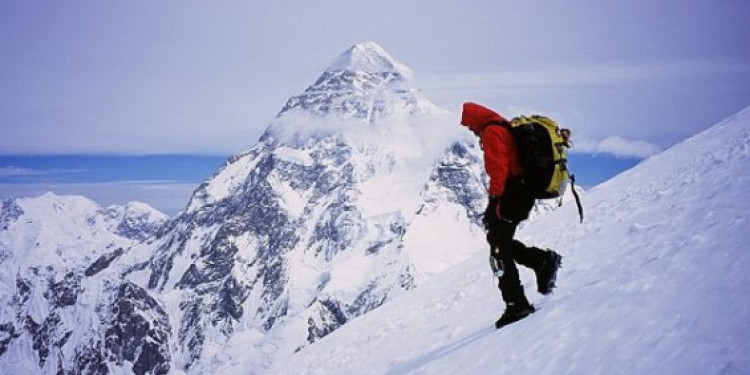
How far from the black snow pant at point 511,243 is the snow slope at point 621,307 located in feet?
1.70

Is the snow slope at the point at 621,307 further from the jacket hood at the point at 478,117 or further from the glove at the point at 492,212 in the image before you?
the jacket hood at the point at 478,117

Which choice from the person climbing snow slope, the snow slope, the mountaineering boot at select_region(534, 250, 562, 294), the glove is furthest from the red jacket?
the snow slope

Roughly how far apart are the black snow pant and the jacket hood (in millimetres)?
883

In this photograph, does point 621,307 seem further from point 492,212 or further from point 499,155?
point 499,155

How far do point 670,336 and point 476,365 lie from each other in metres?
2.70

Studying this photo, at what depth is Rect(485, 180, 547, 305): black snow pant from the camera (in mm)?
6816

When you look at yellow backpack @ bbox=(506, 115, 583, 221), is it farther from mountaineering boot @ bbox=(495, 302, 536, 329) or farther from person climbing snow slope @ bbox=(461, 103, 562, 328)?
mountaineering boot @ bbox=(495, 302, 536, 329)

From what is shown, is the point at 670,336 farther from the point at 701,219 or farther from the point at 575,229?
the point at 575,229

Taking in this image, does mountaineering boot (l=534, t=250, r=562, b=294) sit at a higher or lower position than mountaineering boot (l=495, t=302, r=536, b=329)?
higher

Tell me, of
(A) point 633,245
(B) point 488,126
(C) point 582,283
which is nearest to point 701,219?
(A) point 633,245

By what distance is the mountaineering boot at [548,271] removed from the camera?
7270 millimetres

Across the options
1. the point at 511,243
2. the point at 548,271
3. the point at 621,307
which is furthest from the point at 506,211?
the point at 621,307

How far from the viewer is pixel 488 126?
268 inches

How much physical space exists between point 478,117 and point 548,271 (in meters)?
2.42
